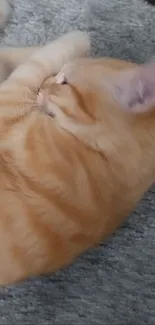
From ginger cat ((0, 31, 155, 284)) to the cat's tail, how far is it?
394mm

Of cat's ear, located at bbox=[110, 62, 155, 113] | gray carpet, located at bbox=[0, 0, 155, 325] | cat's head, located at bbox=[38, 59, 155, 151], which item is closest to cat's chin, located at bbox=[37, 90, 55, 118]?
cat's head, located at bbox=[38, 59, 155, 151]

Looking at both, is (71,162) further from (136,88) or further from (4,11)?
(4,11)

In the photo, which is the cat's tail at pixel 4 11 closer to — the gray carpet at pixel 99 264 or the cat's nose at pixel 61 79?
the gray carpet at pixel 99 264

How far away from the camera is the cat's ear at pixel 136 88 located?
0.94m

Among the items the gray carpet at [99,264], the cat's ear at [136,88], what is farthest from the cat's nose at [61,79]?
the gray carpet at [99,264]

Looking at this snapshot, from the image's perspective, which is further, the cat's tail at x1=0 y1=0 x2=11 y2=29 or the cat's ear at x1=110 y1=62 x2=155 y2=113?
the cat's tail at x1=0 y1=0 x2=11 y2=29

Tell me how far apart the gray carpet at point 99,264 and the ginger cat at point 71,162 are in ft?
0.60

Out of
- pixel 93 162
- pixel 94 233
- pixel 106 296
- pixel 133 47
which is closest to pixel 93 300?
pixel 106 296

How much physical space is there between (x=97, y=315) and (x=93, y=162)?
37cm

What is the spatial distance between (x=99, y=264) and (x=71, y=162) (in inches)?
13.2

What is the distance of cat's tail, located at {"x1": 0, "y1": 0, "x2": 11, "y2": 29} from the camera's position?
1.38 m

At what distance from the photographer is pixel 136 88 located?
951 mm

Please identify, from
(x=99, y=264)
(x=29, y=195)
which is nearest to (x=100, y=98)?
(x=29, y=195)

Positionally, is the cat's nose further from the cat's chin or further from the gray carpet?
the gray carpet
